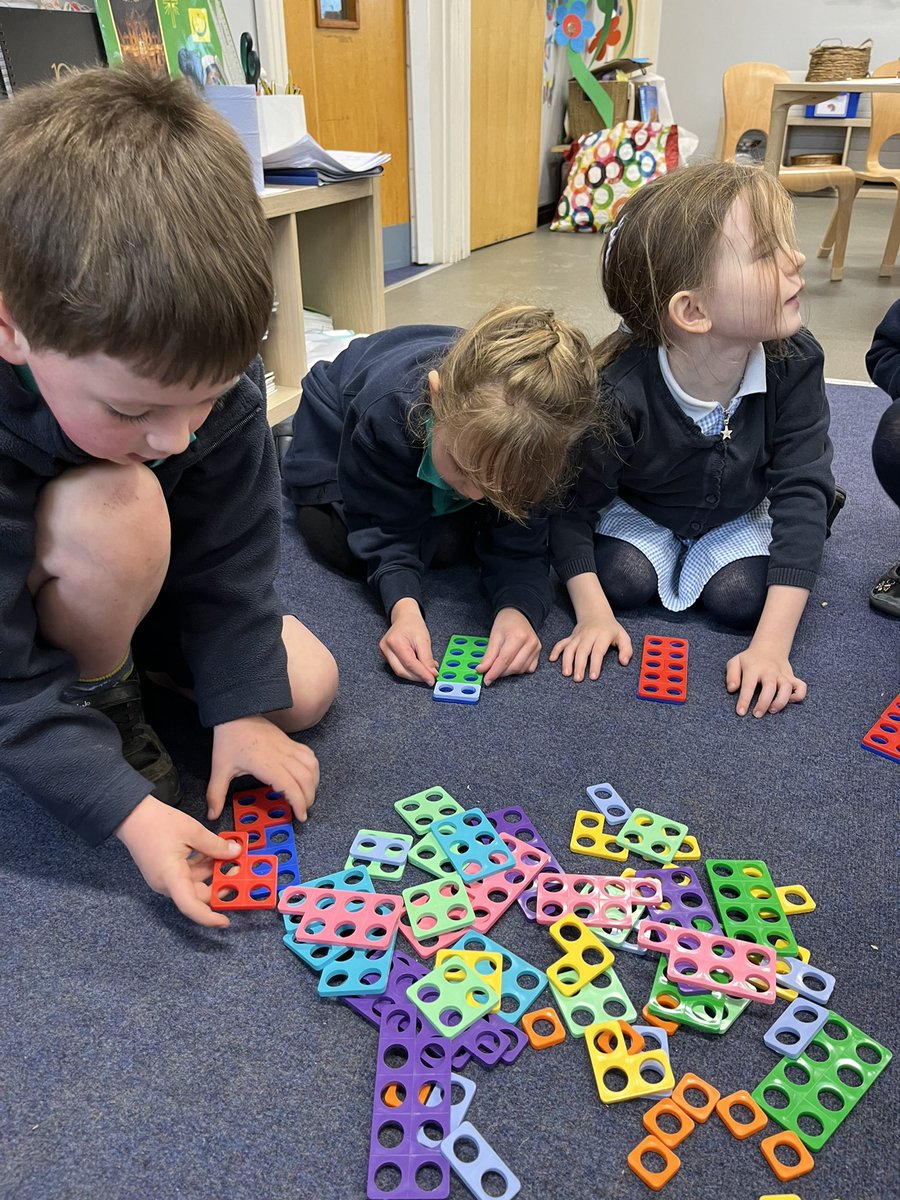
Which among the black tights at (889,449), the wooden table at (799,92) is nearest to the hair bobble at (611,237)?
the black tights at (889,449)

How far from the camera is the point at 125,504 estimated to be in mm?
709

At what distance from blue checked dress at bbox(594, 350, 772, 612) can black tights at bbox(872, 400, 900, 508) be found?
16 centimetres

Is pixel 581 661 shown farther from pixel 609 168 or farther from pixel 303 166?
pixel 609 168

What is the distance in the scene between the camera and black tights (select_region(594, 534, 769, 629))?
1.15 metres

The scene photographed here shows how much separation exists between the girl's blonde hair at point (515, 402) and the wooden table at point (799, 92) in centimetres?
209

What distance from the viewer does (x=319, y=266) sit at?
1.96m

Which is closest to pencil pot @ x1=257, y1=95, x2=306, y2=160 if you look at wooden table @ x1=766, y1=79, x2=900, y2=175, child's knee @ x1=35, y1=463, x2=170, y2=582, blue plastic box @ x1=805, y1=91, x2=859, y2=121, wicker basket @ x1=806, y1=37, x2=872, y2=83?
child's knee @ x1=35, y1=463, x2=170, y2=582

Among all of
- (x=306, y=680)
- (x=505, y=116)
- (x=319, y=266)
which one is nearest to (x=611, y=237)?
(x=306, y=680)

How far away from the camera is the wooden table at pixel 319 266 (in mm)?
1578

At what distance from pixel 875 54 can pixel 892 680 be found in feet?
17.8

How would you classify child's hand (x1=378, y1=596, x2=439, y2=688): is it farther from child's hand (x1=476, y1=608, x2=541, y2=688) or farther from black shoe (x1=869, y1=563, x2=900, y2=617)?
black shoe (x1=869, y1=563, x2=900, y2=617)

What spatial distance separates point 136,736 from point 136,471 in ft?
0.95

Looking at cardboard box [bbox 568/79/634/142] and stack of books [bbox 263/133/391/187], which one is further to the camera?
cardboard box [bbox 568/79/634/142]

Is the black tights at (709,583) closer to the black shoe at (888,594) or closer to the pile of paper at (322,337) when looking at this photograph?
the black shoe at (888,594)
